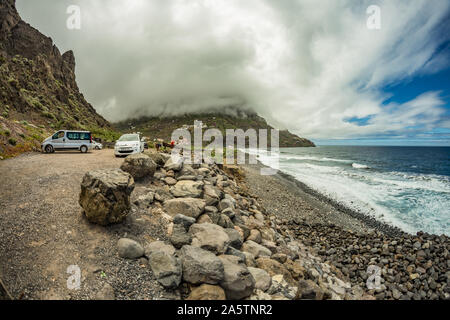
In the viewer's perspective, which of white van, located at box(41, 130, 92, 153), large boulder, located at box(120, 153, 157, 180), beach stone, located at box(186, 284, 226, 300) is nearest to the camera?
beach stone, located at box(186, 284, 226, 300)

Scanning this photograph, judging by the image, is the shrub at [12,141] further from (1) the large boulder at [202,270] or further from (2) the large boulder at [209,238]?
(1) the large boulder at [202,270]

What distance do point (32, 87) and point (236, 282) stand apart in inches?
2815

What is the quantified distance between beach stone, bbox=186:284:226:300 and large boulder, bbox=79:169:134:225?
11.0 ft

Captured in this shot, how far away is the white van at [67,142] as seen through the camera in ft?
56.8

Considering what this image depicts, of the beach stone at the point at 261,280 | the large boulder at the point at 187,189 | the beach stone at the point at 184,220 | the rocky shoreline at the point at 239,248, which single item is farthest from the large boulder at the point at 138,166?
the beach stone at the point at 261,280

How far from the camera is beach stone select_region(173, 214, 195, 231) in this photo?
24.7 feet

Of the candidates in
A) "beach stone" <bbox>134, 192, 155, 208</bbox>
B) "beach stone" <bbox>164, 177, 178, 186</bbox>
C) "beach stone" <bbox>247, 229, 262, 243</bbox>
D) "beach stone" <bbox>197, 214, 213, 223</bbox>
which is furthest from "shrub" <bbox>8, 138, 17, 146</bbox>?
"beach stone" <bbox>247, 229, 262, 243</bbox>

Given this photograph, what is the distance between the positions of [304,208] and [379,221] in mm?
6104

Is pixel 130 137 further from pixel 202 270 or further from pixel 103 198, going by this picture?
pixel 202 270

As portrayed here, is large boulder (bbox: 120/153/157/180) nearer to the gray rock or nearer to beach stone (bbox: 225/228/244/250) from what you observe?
beach stone (bbox: 225/228/244/250)

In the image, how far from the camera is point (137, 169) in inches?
391

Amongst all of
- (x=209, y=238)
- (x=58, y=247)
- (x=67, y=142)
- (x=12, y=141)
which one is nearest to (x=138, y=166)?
(x=58, y=247)
